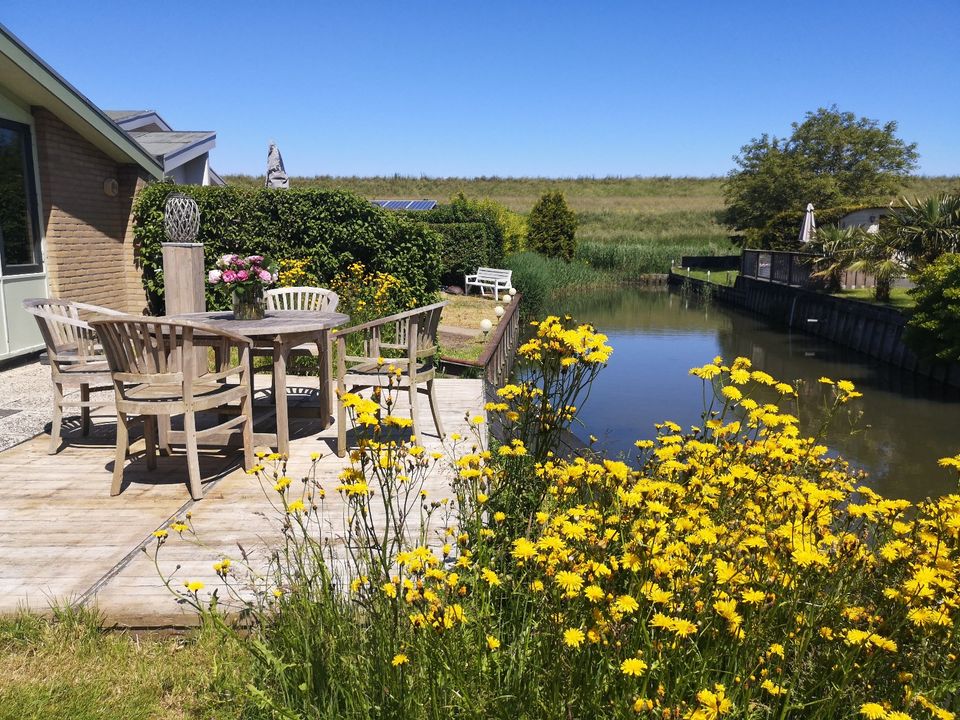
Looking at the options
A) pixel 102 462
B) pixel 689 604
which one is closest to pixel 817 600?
pixel 689 604

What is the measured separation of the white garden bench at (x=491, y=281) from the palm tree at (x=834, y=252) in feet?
27.7

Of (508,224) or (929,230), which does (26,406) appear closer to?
(929,230)

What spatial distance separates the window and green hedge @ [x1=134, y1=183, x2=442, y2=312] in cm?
A: 213

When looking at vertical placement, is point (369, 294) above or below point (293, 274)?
below

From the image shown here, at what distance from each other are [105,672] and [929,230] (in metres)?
17.0

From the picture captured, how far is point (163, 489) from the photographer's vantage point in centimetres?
414

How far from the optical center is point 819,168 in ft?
135

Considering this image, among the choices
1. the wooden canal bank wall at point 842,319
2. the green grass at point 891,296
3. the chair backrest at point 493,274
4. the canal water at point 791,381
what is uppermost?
the chair backrest at point 493,274

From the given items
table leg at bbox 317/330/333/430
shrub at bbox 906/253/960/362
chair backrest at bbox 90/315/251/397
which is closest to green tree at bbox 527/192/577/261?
shrub at bbox 906/253/960/362

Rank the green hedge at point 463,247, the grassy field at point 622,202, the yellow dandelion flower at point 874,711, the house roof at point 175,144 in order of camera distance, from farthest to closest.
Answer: the grassy field at point 622,202 < the green hedge at point 463,247 < the house roof at point 175,144 < the yellow dandelion flower at point 874,711

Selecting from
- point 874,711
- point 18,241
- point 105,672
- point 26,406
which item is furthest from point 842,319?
point 105,672

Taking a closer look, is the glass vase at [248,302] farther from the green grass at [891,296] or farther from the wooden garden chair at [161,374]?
the green grass at [891,296]

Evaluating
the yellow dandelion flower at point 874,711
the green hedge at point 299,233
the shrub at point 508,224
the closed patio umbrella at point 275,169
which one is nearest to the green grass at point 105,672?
the yellow dandelion flower at point 874,711

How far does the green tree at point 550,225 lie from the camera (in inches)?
1126
